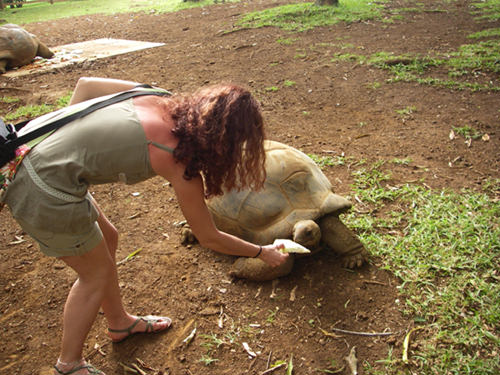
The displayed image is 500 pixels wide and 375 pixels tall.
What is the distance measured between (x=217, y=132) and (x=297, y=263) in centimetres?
152

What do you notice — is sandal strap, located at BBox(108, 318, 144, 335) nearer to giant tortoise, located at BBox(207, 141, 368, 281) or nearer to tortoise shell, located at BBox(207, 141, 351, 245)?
giant tortoise, located at BBox(207, 141, 368, 281)

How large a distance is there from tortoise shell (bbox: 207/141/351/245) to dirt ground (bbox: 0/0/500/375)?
0.33 meters

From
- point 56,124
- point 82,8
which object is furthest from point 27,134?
point 82,8

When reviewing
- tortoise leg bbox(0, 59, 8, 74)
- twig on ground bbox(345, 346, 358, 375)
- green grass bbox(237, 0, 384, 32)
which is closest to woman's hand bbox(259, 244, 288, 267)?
twig on ground bbox(345, 346, 358, 375)

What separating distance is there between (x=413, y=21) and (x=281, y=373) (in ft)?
28.7

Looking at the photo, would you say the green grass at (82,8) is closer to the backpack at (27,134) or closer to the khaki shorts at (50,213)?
the backpack at (27,134)

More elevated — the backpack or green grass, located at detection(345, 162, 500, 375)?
the backpack

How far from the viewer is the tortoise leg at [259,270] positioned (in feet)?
8.78

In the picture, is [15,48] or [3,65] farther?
[15,48]

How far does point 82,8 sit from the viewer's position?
61.8 ft

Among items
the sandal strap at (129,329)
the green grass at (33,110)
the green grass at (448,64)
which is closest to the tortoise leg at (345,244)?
the sandal strap at (129,329)

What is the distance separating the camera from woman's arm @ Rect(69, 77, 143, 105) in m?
1.98

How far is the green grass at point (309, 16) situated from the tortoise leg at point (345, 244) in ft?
23.3

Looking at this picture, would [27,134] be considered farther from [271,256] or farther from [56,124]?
[271,256]
